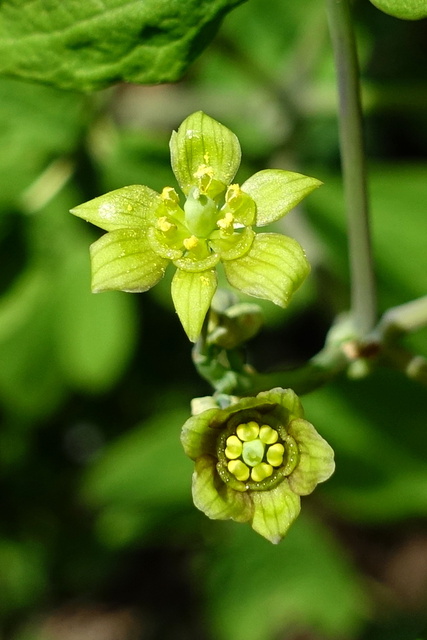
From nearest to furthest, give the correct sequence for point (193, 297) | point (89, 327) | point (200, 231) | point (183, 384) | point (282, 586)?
point (193, 297), point (200, 231), point (89, 327), point (183, 384), point (282, 586)

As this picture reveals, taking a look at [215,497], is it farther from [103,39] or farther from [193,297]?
[103,39]

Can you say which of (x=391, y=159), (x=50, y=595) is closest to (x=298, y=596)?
(x=50, y=595)

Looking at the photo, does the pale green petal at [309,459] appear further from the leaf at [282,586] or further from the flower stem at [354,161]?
the leaf at [282,586]

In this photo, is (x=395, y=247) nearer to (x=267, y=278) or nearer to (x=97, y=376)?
(x=97, y=376)

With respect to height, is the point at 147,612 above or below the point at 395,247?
below

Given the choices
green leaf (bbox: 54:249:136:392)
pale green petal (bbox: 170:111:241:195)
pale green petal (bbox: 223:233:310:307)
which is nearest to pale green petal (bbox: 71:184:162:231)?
pale green petal (bbox: 170:111:241:195)

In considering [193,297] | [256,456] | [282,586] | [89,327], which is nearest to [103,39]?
[193,297]
